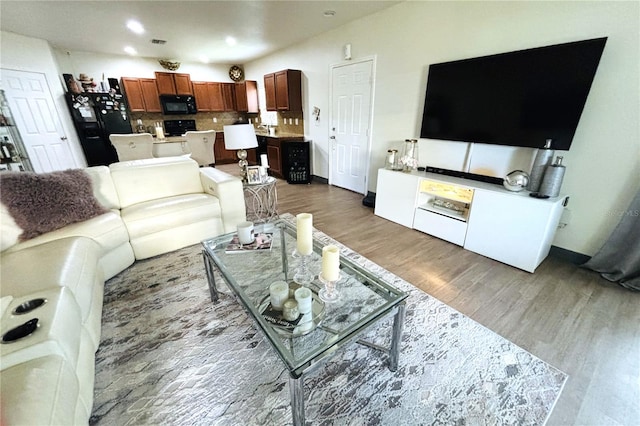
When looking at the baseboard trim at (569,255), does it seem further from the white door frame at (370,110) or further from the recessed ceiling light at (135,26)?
the recessed ceiling light at (135,26)

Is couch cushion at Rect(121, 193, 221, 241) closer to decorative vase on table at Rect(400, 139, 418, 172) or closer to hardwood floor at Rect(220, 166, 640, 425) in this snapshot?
hardwood floor at Rect(220, 166, 640, 425)

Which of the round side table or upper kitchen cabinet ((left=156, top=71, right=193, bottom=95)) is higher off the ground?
upper kitchen cabinet ((left=156, top=71, right=193, bottom=95))

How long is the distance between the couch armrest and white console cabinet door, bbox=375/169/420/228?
168cm

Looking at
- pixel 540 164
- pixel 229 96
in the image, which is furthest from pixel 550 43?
Answer: pixel 229 96

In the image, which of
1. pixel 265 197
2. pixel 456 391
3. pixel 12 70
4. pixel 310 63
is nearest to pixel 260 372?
pixel 456 391

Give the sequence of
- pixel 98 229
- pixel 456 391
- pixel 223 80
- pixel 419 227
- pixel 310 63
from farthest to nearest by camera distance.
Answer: pixel 223 80, pixel 310 63, pixel 419 227, pixel 98 229, pixel 456 391

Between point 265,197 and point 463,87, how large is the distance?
268 cm

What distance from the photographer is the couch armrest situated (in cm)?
254

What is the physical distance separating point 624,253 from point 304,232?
248cm

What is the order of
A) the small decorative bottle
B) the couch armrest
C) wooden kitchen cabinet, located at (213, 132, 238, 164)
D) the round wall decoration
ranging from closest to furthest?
the small decorative bottle, the couch armrest, wooden kitchen cabinet, located at (213, 132, 238, 164), the round wall decoration

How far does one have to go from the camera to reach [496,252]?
7.45 ft

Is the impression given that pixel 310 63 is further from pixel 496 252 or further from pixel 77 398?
pixel 77 398

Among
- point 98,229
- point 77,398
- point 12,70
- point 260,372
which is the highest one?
point 12,70

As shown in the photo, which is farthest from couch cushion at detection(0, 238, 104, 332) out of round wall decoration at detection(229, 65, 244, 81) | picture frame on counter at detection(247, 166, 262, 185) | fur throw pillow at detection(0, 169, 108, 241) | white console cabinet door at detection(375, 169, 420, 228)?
round wall decoration at detection(229, 65, 244, 81)
